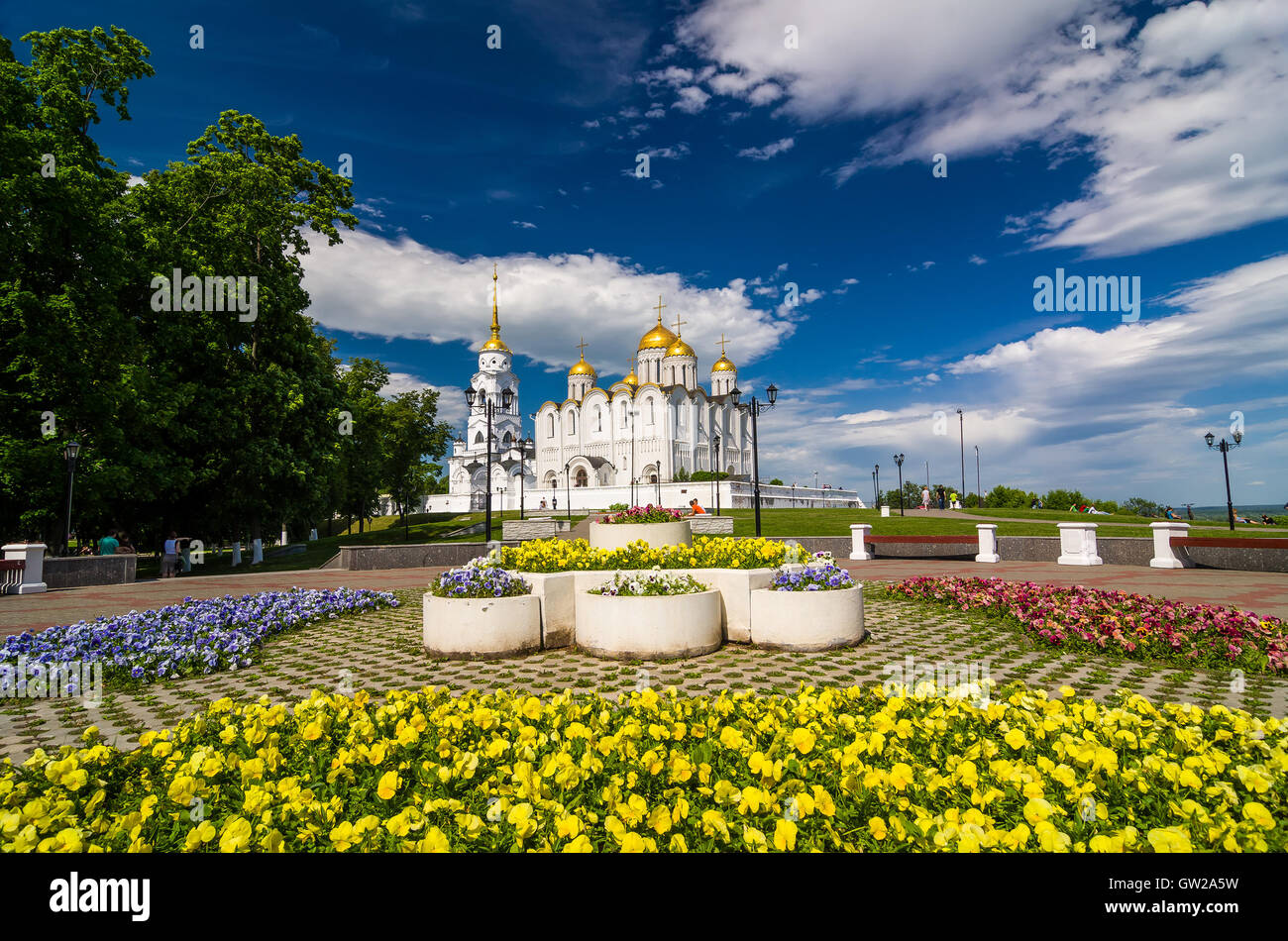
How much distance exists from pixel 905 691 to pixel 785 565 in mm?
3772

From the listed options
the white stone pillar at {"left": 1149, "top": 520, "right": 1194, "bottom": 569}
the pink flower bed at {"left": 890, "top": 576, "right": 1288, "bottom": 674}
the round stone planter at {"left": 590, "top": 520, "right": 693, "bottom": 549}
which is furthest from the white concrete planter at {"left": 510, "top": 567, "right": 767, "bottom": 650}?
the white stone pillar at {"left": 1149, "top": 520, "right": 1194, "bottom": 569}

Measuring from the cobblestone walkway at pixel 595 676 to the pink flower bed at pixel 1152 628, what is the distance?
0.30 meters

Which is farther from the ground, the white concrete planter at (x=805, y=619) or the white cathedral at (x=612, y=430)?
the white cathedral at (x=612, y=430)

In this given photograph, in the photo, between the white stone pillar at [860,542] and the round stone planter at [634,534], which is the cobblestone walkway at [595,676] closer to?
the round stone planter at [634,534]

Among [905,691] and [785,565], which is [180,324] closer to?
[785,565]

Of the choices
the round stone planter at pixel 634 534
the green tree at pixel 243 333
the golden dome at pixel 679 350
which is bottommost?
the round stone planter at pixel 634 534

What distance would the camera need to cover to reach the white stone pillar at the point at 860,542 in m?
Result: 20.1

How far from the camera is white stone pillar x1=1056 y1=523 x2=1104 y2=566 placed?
54.8ft

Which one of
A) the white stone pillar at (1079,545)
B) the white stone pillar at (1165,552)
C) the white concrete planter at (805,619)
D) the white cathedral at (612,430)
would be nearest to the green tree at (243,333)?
the white concrete planter at (805,619)

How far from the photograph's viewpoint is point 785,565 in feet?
26.1

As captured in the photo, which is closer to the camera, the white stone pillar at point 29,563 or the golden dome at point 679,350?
the white stone pillar at point 29,563

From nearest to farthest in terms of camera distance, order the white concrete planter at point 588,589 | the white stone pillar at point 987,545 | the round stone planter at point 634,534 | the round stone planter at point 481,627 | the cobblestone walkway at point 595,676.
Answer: the cobblestone walkway at point 595,676
the round stone planter at point 481,627
the white concrete planter at point 588,589
the round stone planter at point 634,534
the white stone pillar at point 987,545

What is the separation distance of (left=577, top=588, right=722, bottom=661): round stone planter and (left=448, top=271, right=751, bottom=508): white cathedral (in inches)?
2183
